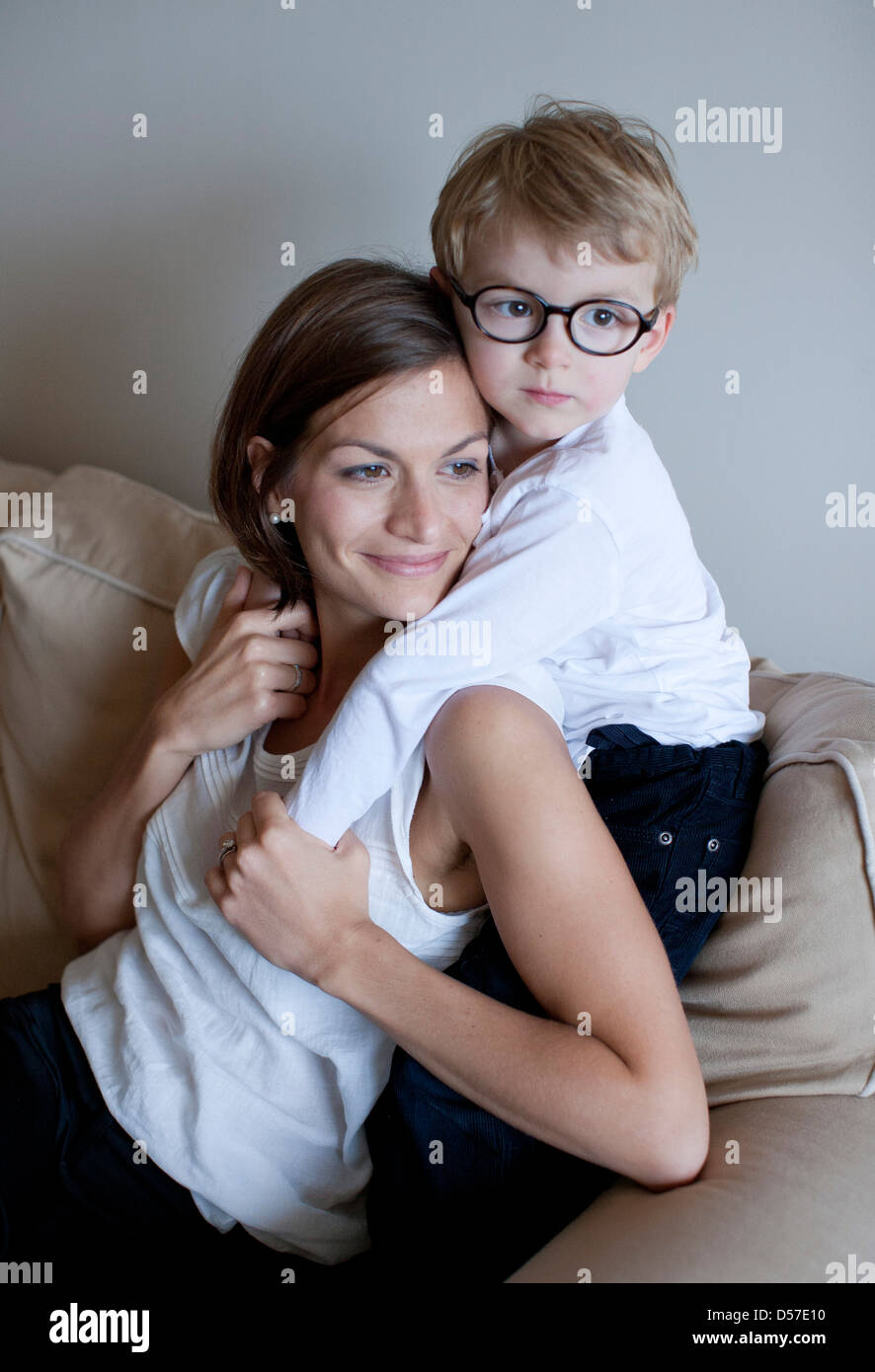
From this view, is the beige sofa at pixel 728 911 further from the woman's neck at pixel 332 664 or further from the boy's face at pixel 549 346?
the boy's face at pixel 549 346

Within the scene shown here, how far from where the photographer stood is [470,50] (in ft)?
5.37

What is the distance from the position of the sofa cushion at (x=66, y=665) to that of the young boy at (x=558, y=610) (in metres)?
0.68

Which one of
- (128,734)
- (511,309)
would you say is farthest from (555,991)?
(128,734)

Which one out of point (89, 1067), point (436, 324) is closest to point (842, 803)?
point (436, 324)

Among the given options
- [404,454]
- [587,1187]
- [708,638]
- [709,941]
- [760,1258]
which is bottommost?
[587,1187]

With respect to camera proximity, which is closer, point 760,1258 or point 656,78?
point 760,1258

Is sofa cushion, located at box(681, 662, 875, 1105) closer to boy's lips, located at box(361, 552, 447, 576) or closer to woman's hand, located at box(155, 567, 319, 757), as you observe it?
boy's lips, located at box(361, 552, 447, 576)

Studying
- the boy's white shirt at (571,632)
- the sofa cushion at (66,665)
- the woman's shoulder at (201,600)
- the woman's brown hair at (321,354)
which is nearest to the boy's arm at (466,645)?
the boy's white shirt at (571,632)

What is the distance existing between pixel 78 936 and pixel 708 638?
3.28 feet

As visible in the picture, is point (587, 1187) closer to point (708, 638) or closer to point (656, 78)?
point (708, 638)

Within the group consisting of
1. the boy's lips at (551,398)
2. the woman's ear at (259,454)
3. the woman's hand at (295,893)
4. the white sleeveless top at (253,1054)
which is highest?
the boy's lips at (551,398)

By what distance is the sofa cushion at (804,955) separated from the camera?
3.67 ft

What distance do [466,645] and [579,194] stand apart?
0.48 meters
